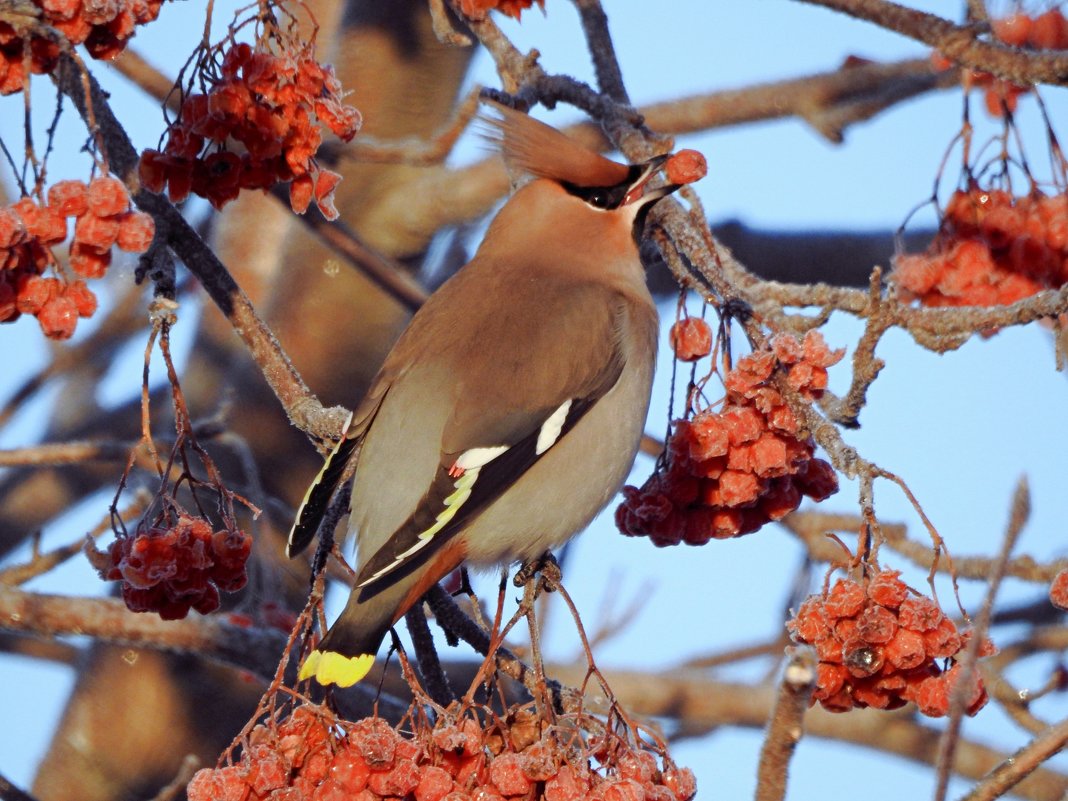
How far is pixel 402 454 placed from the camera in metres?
2.69

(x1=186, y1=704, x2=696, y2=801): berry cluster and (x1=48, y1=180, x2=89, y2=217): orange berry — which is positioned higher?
(x1=48, y1=180, x2=89, y2=217): orange berry

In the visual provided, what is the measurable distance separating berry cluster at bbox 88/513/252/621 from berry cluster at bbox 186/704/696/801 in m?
0.37

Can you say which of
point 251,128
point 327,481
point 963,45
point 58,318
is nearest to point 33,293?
point 58,318

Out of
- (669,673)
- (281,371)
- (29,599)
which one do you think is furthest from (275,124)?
(669,673)

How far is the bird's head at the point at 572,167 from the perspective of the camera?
3045mm

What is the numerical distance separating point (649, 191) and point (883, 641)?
1150 millimetres

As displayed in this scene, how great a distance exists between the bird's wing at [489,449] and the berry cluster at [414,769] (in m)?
0.46

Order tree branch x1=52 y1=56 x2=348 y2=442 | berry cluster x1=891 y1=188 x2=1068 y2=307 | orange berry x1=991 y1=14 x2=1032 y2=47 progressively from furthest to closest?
orange berry x1=991 y1=14 x2=1032 y2=47
berry cluster x1=891 y1=188 x2=1068 y2=307
tree branch x1=52 y1=56 x2=348 y2=442

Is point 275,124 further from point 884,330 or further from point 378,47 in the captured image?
point 378,47

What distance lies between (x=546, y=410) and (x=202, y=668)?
1667 mm

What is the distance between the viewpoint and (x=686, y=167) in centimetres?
257

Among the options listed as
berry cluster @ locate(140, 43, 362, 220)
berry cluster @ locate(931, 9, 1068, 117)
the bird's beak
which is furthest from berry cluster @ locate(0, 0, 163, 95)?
A: berry cluster @ locate(931, 9, 1068, 117)

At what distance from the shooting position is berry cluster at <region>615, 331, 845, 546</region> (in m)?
2.25

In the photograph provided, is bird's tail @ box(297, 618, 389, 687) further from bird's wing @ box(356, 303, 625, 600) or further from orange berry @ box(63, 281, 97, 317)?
orange berry @ box(63, 281, 97, 317)
